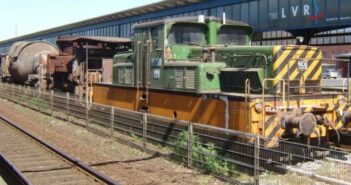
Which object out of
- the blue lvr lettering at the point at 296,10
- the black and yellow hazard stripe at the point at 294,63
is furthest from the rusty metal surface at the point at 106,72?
the blue lvr lettering at the point at 296,10

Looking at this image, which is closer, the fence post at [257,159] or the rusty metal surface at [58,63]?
the fence post at [257,159]

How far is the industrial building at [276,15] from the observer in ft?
92.5

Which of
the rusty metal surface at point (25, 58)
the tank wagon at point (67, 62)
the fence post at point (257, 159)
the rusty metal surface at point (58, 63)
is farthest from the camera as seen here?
the rusty metal surface at point (25, 58)

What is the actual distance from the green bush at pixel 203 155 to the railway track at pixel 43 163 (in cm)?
189

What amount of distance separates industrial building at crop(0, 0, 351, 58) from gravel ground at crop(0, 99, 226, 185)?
1816 centimetres

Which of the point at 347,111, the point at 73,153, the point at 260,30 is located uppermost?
the point at 260,30

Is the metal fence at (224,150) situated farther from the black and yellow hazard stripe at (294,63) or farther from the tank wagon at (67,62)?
the tank wagon at (67,62)

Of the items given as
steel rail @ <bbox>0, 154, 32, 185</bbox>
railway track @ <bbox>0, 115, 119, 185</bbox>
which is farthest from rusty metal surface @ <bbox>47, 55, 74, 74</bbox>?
steel rail @ <bbox>0, 154, 32, 185</bbox>

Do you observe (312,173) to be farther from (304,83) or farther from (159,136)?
(159,136)

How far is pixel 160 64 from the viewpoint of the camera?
1194 centimetres

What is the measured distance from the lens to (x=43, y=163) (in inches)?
395

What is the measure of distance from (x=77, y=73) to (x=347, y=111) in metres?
14.5

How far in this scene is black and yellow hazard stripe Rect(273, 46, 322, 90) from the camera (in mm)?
9695

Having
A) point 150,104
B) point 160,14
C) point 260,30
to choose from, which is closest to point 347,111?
point 150,104
